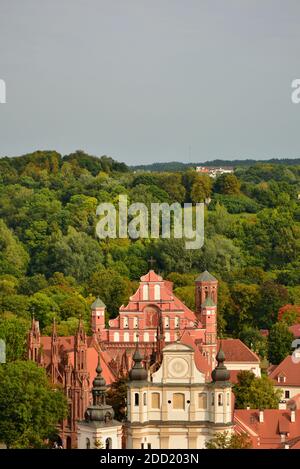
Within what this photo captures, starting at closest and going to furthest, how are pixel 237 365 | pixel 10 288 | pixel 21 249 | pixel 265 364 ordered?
pixel 237 365, pixel 265 364, pixel 10 288, pixel 21 249

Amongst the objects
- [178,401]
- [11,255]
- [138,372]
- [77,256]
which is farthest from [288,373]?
[11,255]

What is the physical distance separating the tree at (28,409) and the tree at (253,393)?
8.34 m

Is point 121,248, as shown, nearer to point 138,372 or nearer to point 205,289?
point 205,289

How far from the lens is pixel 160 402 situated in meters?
61.6

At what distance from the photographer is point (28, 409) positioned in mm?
64688

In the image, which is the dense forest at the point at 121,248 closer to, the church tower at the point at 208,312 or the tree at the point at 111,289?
the tree at the point at 111,289

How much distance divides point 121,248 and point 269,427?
5577cm

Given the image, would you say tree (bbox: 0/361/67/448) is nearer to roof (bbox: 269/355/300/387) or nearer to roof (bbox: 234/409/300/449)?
roof (bbox: 234/409/300/449)

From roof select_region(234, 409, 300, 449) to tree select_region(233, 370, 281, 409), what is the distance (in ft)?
15.7

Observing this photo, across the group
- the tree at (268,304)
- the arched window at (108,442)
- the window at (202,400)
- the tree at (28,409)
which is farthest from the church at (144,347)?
the tree at (268,304)

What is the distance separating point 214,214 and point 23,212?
44.8 ft

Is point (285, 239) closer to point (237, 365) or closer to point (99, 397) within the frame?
point (237, 365)
